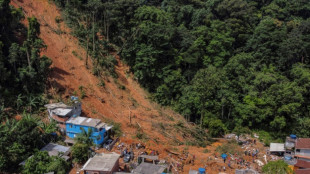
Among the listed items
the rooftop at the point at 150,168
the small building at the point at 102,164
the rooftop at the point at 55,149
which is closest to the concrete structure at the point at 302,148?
the rooftop at the point at 150,168

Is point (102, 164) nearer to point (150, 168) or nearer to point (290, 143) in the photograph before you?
point (150, 168)

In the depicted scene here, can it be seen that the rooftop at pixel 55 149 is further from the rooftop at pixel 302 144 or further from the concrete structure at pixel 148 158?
the rooftop at pixel 302 144

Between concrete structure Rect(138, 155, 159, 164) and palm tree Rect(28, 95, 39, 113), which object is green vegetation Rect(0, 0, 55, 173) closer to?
palm tree Rect(28, 95, 39, 113)

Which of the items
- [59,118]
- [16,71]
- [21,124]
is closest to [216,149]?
[59,118]

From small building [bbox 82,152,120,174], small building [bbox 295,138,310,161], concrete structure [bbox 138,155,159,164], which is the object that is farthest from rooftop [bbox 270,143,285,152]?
small building [bbox 82,152,120,174]

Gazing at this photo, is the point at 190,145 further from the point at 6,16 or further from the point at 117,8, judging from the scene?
the point at 6,16

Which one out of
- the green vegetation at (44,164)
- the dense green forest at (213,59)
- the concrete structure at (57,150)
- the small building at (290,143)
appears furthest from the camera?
the dense green forest at (213,59)

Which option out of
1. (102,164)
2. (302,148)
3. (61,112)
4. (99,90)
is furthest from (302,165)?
(61,112)
